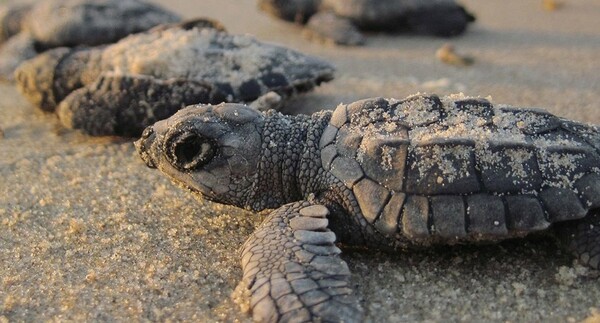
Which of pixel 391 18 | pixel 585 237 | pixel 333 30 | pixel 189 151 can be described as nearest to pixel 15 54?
pixel 333 30

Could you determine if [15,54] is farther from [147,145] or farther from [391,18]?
[391,18]

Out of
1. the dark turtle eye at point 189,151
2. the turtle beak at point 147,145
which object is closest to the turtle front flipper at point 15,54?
the turtle beak at point 147,145

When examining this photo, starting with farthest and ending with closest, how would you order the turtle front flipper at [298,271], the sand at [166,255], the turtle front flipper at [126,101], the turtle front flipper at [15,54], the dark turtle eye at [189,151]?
the turtle front flipper at [15,54] < the turtle front flipper at [126,101] < the dark turtle eye at [189,151] < the sand at [166,255] < the turtle front flipper at [298,271]

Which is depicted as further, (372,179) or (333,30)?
(333,30)

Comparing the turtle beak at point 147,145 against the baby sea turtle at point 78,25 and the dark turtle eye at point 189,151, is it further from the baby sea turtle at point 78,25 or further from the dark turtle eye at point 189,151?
the baby sea turtle at point 78,25

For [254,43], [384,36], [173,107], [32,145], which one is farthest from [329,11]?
[32,145]

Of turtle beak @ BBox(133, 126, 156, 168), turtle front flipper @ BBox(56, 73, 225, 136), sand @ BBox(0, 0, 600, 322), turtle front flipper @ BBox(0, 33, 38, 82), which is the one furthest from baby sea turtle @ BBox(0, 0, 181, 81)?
turtle beak @ BBox(133, 126, 156, 168)

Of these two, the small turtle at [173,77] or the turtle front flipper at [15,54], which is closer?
the small turtle at [173,77]
